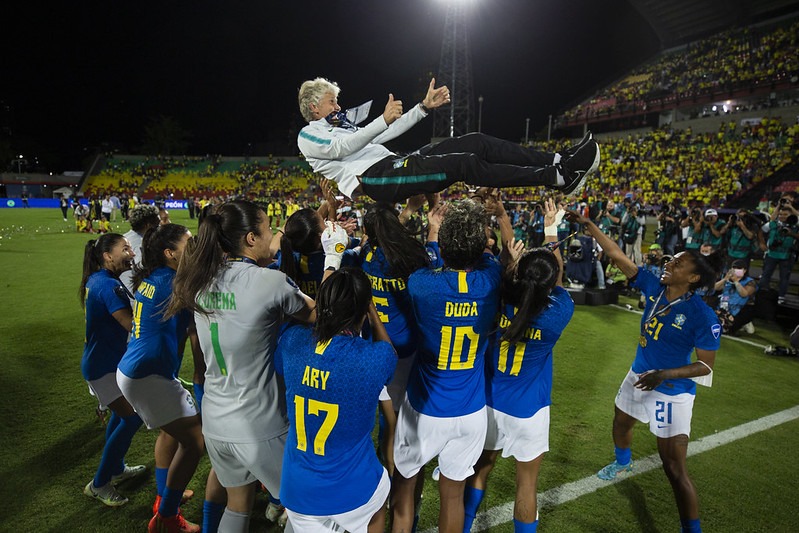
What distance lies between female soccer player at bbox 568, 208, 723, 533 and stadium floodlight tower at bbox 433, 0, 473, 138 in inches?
1476

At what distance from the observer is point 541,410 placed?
2.85 m

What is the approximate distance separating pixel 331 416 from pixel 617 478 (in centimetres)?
307

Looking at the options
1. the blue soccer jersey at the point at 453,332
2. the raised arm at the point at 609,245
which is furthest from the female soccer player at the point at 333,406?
the raised arm at the point at 609,245

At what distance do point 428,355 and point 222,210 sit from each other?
139 cm

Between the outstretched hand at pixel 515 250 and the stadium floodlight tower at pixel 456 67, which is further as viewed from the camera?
the stadium floodlight tower at pixel 456 67

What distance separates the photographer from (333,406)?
1.96 m

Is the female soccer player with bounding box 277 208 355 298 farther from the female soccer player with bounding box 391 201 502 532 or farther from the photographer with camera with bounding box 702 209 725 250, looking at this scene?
the photographer with camera with bounding box 702 209 725 250

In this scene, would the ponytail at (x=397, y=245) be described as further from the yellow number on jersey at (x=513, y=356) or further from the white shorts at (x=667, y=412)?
the white shorts at (x=667, y=412)

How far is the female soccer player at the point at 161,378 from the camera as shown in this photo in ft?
9.57

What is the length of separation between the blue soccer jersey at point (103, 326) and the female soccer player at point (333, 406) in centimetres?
194

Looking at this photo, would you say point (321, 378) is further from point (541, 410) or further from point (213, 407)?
point (541, 410)

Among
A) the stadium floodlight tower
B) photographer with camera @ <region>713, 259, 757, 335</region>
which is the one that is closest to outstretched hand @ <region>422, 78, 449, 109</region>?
photographer with camera @ <region>713, 259, 757, 335</region>

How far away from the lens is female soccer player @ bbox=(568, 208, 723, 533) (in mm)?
3125

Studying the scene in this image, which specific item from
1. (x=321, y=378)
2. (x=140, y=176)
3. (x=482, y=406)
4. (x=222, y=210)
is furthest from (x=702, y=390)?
(x=140, y=176)
